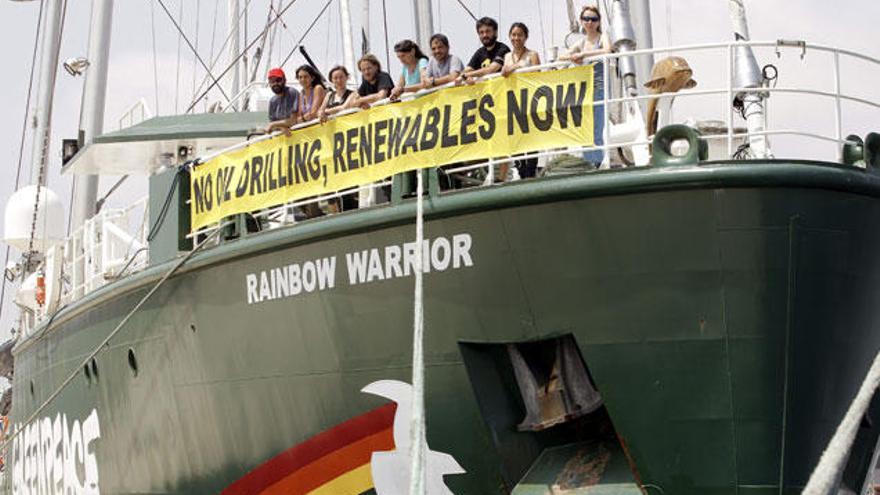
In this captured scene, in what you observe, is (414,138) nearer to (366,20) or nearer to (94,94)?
(94,94)

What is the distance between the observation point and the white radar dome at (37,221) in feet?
73.2

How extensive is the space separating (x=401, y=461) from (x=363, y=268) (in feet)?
4.66

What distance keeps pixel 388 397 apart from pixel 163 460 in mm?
3444

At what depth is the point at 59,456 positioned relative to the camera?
16953 mm

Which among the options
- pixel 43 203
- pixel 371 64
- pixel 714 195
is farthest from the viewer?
pixel 43 203

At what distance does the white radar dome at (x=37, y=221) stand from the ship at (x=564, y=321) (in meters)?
10.2

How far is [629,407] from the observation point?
9.91 m

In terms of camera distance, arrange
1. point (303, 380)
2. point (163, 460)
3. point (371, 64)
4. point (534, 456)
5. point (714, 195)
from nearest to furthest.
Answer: point (714, 195), point (534, 456), point (303, 380), point (371, 64), point (163, 460)

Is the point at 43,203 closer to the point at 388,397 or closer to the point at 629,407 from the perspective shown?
the point at 388,397

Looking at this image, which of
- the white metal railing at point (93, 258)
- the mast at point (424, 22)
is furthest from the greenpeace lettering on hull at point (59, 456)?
the mast at point (424, 22)

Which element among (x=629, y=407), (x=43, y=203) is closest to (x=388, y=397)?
(x=629, y=407)

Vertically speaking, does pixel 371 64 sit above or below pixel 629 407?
above

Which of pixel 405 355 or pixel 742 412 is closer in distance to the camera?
pixel 742 412

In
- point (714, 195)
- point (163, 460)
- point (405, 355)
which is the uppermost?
point (714, 195)
